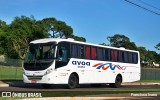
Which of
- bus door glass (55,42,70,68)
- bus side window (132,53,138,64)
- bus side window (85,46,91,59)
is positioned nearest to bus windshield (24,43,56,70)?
bus door glass (55,42,70,68)

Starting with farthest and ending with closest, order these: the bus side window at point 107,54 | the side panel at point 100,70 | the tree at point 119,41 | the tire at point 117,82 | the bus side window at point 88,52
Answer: the tree at point 119,41 → the tire at point 117,82 → the bus side window at point 107,54 → the bus side window at point 88,52 → the side panel at point 100,70

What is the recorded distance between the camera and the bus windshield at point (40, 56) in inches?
1000

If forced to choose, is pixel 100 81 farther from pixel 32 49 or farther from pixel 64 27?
pixel 64 27

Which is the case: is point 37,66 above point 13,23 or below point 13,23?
below

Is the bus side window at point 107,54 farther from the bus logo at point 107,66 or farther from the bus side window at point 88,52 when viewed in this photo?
the bus side window at point 88,52

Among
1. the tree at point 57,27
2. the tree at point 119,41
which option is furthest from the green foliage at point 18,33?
the tree at point 119,41

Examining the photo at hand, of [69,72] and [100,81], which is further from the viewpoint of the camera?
[100,81]

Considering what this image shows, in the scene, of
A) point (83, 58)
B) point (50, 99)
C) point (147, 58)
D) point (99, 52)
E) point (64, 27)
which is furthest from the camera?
point (147, 58)

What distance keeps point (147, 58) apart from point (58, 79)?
146112 mm

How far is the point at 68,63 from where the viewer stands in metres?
26.4

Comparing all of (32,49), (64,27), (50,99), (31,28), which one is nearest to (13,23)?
(31,28)

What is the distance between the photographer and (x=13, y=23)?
325 feet

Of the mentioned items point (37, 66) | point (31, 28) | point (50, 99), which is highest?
point (31, 28)

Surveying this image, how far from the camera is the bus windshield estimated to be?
25391 millimetres
